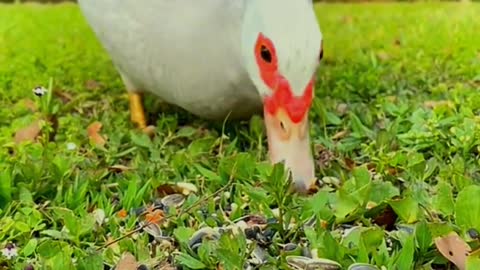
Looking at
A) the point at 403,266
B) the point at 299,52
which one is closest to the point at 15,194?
the point at 299,52

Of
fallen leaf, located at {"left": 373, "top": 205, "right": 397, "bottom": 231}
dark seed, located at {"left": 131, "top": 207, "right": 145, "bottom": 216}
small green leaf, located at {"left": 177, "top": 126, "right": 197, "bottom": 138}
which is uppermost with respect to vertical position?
dark seed, located at {"left": 131, "top": 207, "right": 145, "bottom": 216}

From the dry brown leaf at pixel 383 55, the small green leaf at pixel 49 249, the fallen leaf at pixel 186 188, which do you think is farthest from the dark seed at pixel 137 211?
the dry brown leaf at pixel 383 55

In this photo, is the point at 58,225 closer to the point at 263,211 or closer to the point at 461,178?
the point at 263,211

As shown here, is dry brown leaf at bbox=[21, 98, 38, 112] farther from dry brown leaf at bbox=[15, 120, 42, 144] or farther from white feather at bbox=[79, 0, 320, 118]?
white feather at bbox=[79, 0, 320, 118]

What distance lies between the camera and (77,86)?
133 inches

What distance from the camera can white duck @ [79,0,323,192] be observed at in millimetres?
2219

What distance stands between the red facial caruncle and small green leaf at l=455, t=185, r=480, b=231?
1.65ft

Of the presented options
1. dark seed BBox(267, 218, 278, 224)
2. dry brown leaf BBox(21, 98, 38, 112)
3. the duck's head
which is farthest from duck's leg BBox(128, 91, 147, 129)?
dark seed BBox(267, 218, 278, 224)

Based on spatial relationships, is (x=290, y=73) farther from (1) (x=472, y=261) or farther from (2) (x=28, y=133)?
(2) (x=28, y=133)

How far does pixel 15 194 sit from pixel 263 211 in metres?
0.61

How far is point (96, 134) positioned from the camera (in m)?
2.75

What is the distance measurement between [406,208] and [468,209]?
135 mm

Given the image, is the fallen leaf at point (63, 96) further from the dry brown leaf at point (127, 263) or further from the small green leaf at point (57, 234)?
the dry brown leaf at point (127, 263)

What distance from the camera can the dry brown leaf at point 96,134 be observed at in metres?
2.69
